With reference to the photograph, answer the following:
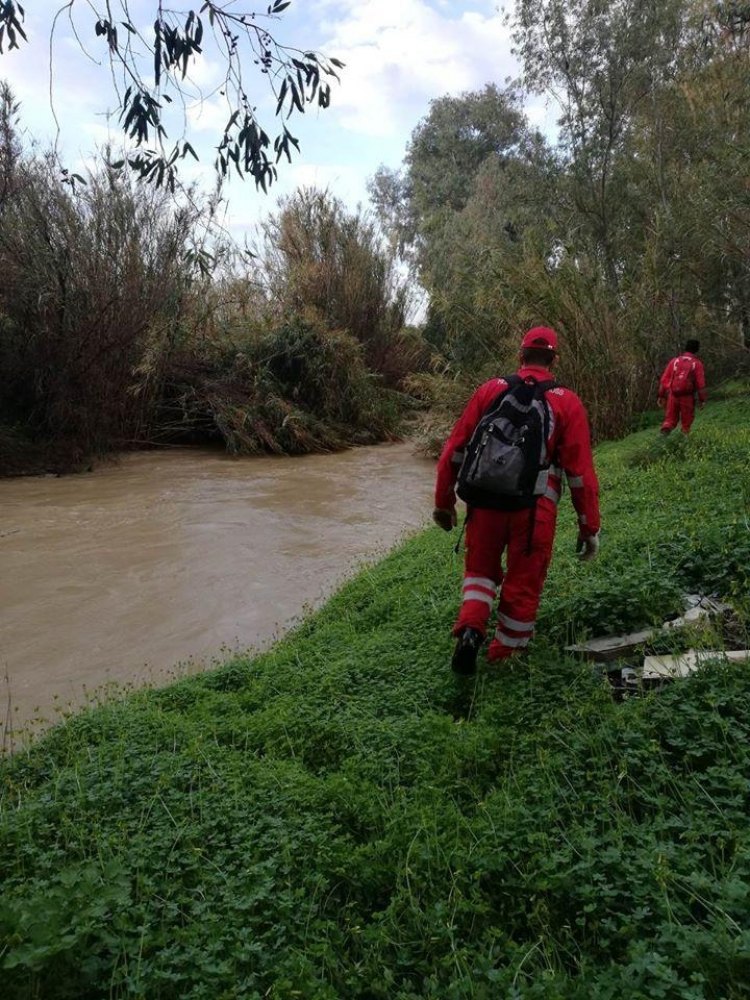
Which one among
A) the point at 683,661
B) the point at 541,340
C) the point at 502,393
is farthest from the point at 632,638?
the point at 541,340

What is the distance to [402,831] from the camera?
10.2 ft

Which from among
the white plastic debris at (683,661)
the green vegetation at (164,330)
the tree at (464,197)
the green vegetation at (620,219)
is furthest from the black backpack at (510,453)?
the tree at (464,197)

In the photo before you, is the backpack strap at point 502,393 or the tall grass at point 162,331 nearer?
the backpack strap at point 502,393

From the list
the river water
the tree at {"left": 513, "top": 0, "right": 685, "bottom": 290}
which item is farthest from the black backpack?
the tree at {"left": 513, "top": 0, "right": 685, "bottom": 290}

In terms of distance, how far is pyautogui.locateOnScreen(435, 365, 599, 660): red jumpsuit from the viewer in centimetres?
434

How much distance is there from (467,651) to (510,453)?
3.73 feet

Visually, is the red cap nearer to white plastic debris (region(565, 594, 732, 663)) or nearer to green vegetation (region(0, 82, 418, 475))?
white plastic debris (region(565, 594, 732, 663))

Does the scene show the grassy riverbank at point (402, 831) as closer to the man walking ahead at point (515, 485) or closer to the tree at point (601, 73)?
the man walking ahead at point (515, 485)

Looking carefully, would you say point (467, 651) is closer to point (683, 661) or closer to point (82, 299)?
point (683, 661)

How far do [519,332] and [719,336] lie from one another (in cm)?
442

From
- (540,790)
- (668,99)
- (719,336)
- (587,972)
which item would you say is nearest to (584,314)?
(719,336)

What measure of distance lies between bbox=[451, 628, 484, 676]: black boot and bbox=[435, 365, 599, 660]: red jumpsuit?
0.04 meters

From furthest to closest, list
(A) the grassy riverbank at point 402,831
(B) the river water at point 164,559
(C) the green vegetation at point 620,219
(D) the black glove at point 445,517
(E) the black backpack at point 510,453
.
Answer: (C) the green vegetation at point 620,219 → (B) the river water at point 164,559 → (D) the black glove at point 445,517 → (E) the black backpack at point 510,453 → (A) the grassy riverbank at point 402,831

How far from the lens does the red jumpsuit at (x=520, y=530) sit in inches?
171
